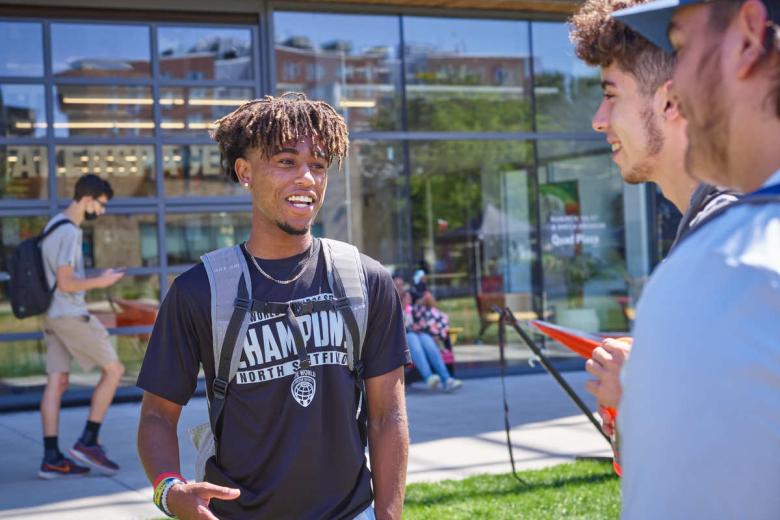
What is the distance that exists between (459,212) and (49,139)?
17.0 feet

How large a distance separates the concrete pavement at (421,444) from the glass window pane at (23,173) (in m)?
2.44

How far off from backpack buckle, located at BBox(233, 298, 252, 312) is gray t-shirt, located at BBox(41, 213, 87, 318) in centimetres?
537

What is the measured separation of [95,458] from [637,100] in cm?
648

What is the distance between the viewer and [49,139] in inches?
470

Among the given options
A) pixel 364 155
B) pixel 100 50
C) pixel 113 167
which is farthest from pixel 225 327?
pixel 364 155

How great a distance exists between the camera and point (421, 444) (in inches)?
353

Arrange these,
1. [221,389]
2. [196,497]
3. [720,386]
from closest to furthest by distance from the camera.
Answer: [720,386] → [196,497] → [221,389]

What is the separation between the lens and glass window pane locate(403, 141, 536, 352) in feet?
45.1

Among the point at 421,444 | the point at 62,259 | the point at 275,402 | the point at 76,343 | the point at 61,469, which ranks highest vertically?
the point at 62,259

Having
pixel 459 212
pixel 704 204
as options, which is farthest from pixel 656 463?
pixel 459 212

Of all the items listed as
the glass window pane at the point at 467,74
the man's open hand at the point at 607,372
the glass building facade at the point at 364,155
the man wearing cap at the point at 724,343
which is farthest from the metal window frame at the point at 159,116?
the man wearing cap at the point at 724,343

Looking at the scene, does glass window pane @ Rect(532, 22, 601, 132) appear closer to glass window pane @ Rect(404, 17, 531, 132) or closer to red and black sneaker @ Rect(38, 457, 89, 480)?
glass window pane @ Rect(404, 17, 531, 132)

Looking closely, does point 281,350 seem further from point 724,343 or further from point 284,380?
point 724,343

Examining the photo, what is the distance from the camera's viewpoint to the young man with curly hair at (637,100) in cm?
237
